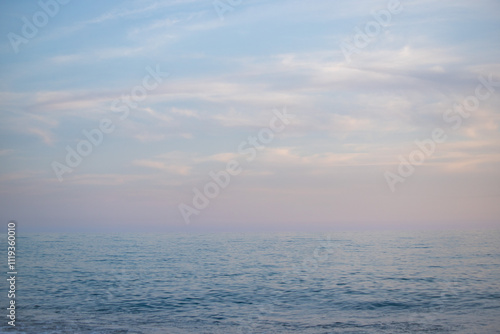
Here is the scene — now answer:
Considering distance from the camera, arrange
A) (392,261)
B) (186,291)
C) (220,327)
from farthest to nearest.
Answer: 1. (392,261)
2. (186,291)
3. (220,327)

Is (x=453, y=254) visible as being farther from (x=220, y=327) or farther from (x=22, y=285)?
(x=22, y=285)

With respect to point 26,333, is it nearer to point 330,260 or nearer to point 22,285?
point 22,285

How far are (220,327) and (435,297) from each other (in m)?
16.6

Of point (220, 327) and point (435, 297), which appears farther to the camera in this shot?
point (435, 297)

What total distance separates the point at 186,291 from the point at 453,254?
133ft

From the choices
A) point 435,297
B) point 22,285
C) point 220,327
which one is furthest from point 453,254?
point 22,285

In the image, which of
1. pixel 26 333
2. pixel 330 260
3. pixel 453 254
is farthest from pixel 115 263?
pixel 453 254

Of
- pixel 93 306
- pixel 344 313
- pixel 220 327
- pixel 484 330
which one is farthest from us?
pixel 93 306

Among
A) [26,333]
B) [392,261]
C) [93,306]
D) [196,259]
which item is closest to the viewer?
[26,333]

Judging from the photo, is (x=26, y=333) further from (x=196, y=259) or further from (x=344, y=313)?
(x=196, y=259)

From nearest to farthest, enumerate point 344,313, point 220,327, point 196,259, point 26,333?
1. point 26,333
2. point 220,327
3. point 344,313
4. point 196,259

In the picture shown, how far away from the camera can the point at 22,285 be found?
3403cm

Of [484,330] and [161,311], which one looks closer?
[484,330]

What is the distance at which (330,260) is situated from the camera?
51.3 m
